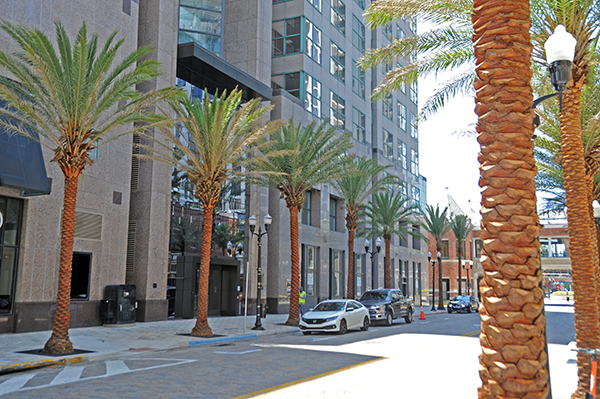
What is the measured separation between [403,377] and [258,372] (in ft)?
10.6

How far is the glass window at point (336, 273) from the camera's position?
43.4 metres

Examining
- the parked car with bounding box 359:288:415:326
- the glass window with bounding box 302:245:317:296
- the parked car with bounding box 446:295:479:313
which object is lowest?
the parked car with bounding box 446:295:479:313

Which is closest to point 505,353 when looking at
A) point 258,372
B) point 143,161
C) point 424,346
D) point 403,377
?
point 403,377

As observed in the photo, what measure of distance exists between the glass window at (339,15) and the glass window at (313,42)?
4.07m

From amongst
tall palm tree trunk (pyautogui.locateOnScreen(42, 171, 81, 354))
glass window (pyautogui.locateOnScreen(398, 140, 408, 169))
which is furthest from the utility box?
glass window (pyautogui.locateOnScreen(398, 140, 408, 169))

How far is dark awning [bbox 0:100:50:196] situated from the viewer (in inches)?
702

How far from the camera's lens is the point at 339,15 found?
47656mm

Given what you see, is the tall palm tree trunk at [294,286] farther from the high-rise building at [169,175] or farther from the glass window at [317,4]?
the glass window at [317,4]

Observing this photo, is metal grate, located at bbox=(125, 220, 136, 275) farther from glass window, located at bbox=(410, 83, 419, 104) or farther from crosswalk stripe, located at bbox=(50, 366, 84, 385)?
glass window, located at bbox=(410, 83, 419, 104)

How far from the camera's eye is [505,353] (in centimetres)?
407

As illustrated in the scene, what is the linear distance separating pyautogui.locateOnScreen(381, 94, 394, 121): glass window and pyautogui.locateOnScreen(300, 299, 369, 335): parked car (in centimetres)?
3587

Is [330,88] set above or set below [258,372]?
above

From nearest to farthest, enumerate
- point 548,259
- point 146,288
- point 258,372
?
point 258,372, point 146,288, point 548,259

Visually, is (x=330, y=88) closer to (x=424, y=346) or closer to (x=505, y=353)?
(x=424, y=346)
